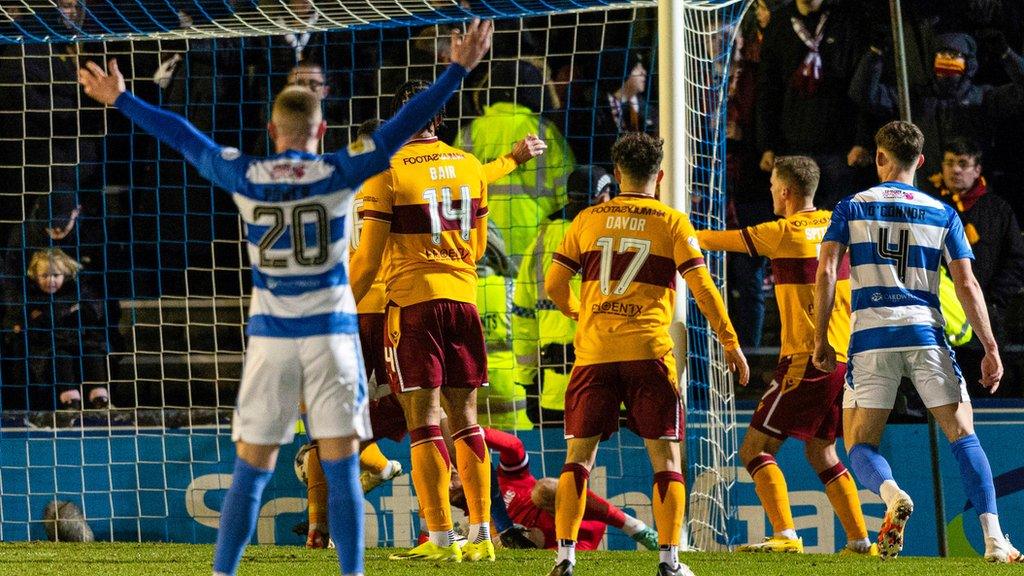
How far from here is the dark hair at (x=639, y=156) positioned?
5324 mm

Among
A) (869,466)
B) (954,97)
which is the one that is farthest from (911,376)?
(954,97)

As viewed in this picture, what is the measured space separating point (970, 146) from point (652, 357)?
4.35 metres

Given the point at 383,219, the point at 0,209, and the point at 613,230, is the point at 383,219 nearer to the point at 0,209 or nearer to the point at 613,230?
the point at 613,230

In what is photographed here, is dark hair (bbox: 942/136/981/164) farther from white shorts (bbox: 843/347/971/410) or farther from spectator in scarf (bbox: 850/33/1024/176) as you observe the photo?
white shorts (bbox: 843/347/971/410)

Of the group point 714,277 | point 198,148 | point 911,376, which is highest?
point 198,148

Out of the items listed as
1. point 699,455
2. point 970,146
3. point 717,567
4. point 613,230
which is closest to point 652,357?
point 613,230

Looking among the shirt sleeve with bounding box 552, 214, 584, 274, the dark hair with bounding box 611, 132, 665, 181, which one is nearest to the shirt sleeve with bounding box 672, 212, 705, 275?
the dark hair with bounding box 611, 132, 665, 181

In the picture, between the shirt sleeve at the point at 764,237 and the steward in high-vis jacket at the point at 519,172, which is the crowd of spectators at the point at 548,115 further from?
the shirt sleeve at the point at 764,237

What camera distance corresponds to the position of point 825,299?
19.3 feet

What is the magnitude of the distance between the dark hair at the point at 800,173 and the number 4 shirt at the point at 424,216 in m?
1.75

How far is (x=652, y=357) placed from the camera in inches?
206

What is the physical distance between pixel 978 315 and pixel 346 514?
118 inches

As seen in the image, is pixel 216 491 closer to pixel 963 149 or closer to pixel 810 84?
pixel 810 84

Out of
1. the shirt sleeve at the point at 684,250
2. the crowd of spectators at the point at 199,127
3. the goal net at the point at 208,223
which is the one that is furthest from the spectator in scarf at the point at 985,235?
the shirt sleeve at the point at 684,250
